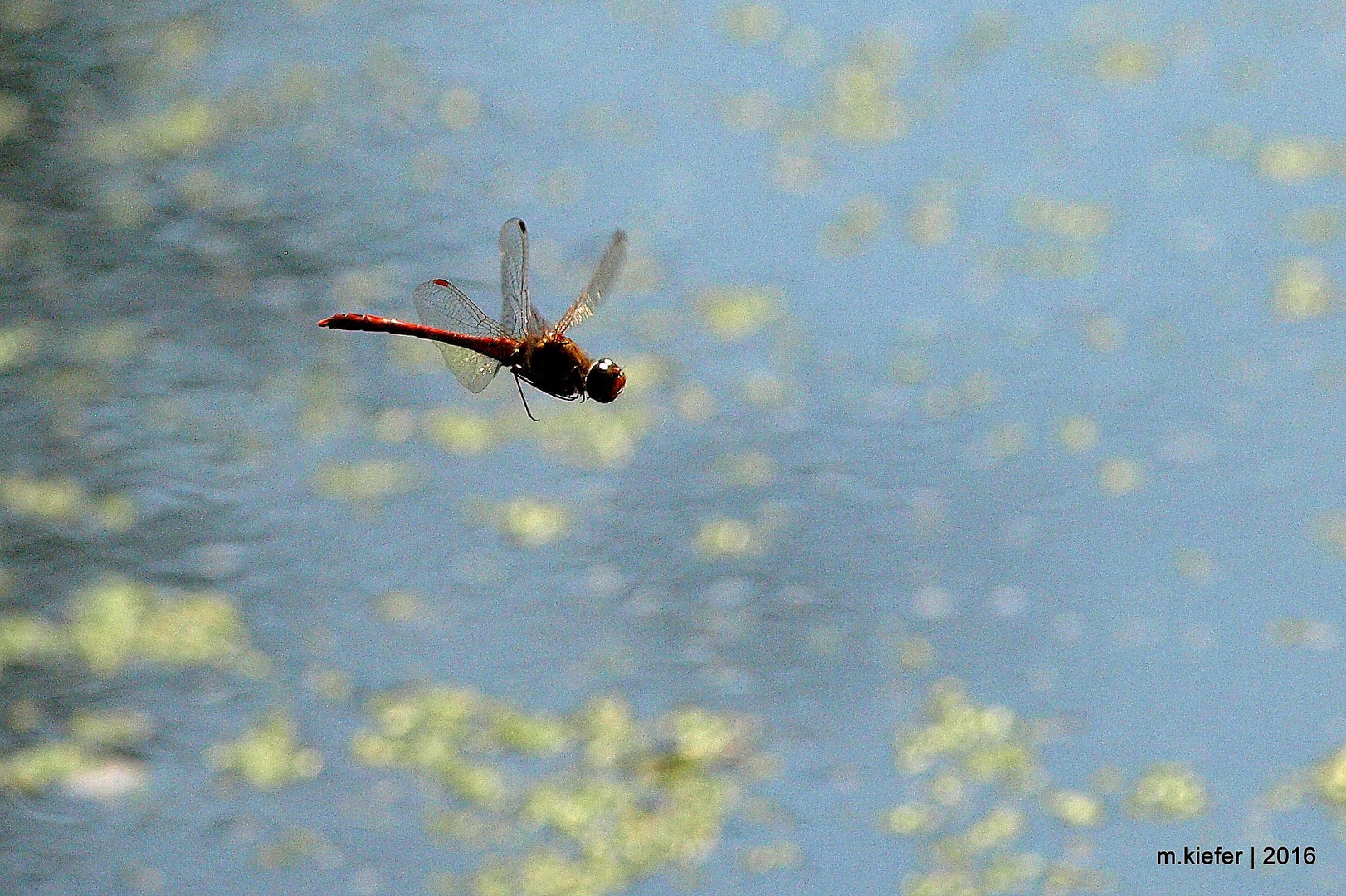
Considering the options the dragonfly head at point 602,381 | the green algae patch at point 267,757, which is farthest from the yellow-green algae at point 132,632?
the dragonfly head at point 602,381

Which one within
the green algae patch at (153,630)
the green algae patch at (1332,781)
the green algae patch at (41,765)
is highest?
the green algae patch at (1332,781)

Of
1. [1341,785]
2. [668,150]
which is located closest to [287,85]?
[668,150]

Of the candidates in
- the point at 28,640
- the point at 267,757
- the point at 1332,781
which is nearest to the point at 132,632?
the point at 28,640

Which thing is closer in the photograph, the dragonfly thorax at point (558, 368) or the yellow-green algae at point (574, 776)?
the dragonfly thorax at point (558, 368)

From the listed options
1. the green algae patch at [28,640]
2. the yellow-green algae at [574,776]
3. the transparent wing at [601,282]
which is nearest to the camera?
the transparent wing at [601,282]

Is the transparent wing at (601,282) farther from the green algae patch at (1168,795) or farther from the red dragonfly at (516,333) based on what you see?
the green algae patch at (1168,795)

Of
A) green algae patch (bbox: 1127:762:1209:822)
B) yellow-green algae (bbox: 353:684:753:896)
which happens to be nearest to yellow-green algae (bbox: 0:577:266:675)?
yellow-green algae (bbox: 353:684:753:896)

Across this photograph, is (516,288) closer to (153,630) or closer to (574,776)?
(574,776)

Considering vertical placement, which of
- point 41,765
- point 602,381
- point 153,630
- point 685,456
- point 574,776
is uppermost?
point 685,456
